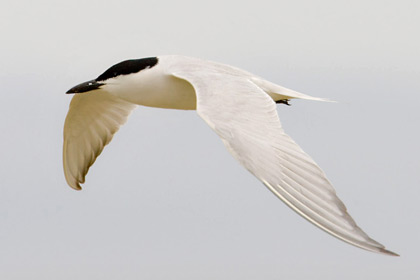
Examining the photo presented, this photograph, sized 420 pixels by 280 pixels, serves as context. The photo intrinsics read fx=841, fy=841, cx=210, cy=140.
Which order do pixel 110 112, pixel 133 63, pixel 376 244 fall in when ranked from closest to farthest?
pixel 376 244 → pixel 133 63 → pixel 110 112

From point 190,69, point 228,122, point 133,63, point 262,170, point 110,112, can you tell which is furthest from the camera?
point 110,112

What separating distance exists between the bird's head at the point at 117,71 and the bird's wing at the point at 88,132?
103cm

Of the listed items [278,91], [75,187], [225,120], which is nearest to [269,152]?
[225,120]

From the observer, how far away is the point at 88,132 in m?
9.98

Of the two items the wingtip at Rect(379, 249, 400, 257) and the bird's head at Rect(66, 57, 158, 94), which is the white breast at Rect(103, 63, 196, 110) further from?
the wingtip at Rect(379, 249, 400, 257)

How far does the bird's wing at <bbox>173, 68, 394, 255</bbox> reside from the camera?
18.5 feet

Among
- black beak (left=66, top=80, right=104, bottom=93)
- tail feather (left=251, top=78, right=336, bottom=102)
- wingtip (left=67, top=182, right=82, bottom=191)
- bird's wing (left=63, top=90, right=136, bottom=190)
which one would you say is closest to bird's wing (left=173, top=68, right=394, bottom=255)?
tail feather (left=251, top=78, right=336, bottom=102)

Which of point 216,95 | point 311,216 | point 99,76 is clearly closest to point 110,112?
point 99,76

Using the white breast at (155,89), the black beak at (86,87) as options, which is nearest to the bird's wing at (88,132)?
the black beak at (86,87)

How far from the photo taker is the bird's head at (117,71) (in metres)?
8.59

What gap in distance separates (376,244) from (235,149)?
4.63 ft

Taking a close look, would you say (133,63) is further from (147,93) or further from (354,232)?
(354,232)

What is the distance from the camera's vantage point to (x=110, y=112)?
32.7ft

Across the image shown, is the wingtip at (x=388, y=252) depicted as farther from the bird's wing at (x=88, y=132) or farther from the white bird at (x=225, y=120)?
the bird's wing at (x=88, y=132)
